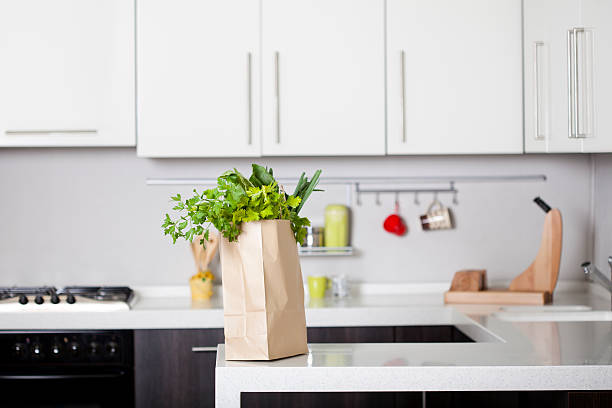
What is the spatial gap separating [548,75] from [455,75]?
35cm

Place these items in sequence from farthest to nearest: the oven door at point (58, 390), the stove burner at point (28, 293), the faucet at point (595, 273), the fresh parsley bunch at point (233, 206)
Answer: the stove burner at point (28, 293), the oven door at point (58, 390), the faucet at point (595, 273), the fresh parsley bunch at point (233, 206)

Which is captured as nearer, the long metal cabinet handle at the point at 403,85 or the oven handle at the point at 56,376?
the oven handle at the point at 56,376

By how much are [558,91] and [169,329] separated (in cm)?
166

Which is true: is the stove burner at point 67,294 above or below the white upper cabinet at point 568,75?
below

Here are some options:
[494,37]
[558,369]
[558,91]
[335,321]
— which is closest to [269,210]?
[558,369]

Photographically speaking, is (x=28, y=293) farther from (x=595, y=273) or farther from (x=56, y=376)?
(x=595, y=273)

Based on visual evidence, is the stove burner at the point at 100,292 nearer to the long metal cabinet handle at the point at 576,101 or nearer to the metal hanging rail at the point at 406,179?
the metal hanging rail at the point at 406,179

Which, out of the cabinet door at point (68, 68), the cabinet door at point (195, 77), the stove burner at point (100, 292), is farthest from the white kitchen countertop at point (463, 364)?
the cabinet door at point (68, 68)

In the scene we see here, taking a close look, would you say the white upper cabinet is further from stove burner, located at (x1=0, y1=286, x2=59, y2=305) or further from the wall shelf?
stove burner, located at (x1=0, y1=286, x2=59, y2=305)

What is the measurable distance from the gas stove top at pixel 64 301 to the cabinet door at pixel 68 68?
0.59 metres

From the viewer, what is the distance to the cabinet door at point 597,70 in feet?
7.25

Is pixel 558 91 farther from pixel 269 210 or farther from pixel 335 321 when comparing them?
pixel 269 210

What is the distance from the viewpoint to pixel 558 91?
8.20ft

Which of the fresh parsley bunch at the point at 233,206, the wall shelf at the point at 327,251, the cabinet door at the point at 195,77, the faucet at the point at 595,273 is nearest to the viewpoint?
the fresh parsley bunch at the point at 233,206
